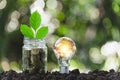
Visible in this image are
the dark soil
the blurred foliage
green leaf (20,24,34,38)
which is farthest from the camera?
the blurred foliage

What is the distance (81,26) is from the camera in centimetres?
333

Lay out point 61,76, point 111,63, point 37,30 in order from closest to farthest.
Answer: point 61,76 < point 37,30 < point 111,63

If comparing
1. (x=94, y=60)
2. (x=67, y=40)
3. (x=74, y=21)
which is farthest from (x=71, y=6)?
(x=67, y=40)

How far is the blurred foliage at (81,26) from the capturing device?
324 cm

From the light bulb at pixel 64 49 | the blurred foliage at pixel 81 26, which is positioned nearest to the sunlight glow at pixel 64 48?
the light bulb at pixel 64 49

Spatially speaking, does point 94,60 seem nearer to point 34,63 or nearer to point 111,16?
point 111,16

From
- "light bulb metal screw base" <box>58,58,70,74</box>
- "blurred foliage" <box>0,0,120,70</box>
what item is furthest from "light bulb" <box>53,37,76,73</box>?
"blurred foliage" <box>0,0,120,70</box>

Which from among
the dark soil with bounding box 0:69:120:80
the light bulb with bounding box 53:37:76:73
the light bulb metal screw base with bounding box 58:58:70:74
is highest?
the light bulb with bounding box 53:37:76:73

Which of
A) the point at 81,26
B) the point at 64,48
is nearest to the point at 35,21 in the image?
the point at 64,48

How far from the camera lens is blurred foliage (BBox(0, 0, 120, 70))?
324 cm

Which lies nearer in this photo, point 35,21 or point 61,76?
point 61,76

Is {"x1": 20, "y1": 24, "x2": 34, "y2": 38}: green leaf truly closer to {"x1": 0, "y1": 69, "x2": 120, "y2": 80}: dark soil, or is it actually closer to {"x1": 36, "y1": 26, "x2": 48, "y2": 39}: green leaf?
{"x1": 36, "y1": 26, "x2": 48, "y2": 39}: green leaf

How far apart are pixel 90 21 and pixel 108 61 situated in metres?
0.23

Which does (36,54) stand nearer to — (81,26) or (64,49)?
(64,49)
